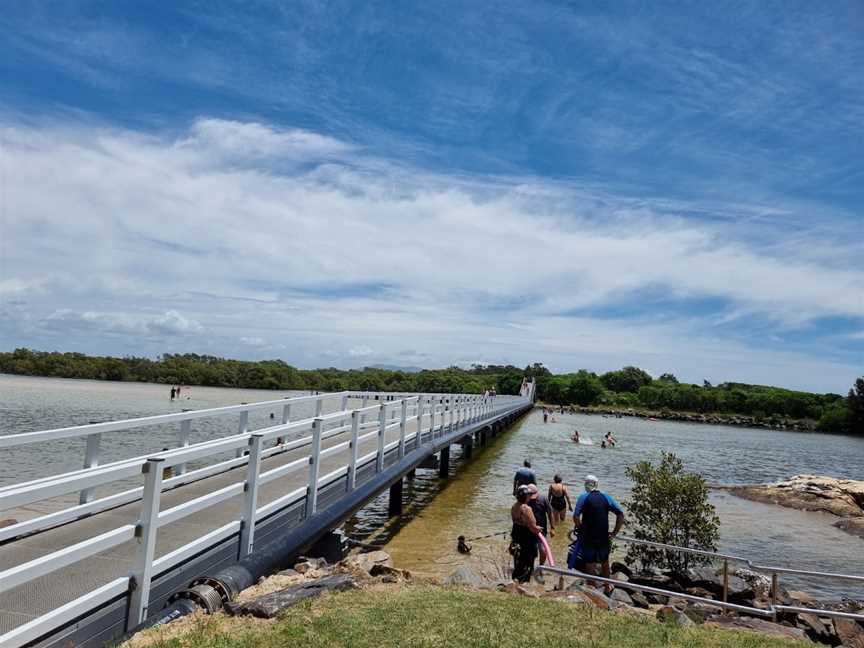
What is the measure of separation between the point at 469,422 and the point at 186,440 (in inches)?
705

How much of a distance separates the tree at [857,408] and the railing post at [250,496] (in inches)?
5183

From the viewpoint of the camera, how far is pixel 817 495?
25062mm

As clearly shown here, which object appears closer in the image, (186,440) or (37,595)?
(37,595)

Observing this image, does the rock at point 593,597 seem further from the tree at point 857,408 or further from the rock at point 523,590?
the tree at point 857,408

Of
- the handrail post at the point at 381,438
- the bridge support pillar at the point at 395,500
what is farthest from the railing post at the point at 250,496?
the bridge support pillar at the point at 395,500

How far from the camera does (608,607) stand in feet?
24.0

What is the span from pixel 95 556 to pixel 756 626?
23.2 ft

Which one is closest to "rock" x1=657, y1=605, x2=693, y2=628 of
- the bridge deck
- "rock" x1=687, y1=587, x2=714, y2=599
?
"rock" x1=687, y1=587, x2=714, y2=599

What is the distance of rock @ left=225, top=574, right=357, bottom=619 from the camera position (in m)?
5.08

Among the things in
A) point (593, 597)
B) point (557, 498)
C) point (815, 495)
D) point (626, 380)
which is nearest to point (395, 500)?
point (557, 498)

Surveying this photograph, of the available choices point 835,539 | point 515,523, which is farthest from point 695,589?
point 835,539

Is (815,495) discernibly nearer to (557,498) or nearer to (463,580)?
(557,498)

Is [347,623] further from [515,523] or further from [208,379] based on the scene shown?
[208,379]

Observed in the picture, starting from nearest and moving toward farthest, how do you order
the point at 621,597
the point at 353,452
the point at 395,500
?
the point at 621,597
the point at 353,452
the point at 395,500
